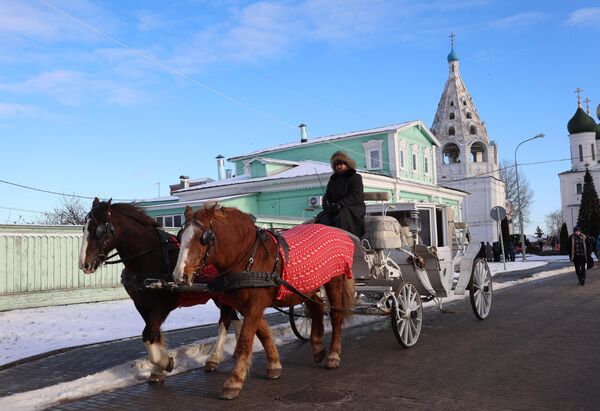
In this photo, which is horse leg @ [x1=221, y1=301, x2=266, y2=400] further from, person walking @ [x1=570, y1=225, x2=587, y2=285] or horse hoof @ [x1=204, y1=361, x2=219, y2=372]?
person walking @ [x1=570, y1=225, x2=587, y2=285]

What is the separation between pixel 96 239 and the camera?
6602 millimetres

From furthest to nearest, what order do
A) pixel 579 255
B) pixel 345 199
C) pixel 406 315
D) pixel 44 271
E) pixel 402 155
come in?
pixel 402 155
pixel 579 255
pixel 44 271
pixel 406 315
pixel 345 199

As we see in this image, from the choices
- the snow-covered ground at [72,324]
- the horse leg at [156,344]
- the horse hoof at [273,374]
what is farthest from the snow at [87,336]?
the horse hoof at [273,374]

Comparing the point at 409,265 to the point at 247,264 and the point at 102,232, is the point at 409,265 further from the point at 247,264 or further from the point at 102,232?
the point at 102,232

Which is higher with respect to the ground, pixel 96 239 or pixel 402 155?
pixel 402 155

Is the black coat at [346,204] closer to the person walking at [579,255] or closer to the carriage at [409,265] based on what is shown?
the carriage at [409,265]

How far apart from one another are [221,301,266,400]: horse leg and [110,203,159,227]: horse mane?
5.74 ft

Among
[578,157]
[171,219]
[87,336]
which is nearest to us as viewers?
[87,336]

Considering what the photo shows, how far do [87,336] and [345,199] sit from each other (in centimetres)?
542

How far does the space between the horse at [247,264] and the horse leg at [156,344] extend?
37.1 inches

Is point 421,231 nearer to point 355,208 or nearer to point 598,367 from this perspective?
point 355,208

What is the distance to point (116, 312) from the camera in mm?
13789

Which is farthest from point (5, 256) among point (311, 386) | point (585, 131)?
point (585, 131)

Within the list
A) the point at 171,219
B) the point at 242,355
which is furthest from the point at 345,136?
the point at 242,355
